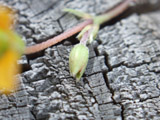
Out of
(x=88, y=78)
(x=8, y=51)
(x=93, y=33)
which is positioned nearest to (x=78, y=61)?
(x=88, y=78)

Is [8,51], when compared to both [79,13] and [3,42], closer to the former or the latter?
[3,42]

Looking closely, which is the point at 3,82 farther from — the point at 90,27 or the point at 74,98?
the point at 90,27

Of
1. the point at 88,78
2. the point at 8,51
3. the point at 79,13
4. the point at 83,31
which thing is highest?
the point at 79,13

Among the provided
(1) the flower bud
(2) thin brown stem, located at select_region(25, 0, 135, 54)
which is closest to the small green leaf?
(2) thin brown stem, located at select_region(25, 0, 135, 54)

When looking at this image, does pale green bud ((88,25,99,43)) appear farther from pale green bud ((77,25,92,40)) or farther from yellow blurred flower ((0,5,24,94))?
yellow blurred flower ((0,5,24,94))

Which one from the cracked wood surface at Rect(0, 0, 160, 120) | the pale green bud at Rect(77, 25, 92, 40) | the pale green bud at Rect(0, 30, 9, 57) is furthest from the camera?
the pale green bud at Rect(77, 25, 92, 40)

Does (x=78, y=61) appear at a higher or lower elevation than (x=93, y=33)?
lower

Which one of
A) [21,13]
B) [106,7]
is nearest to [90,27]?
[106,7]
